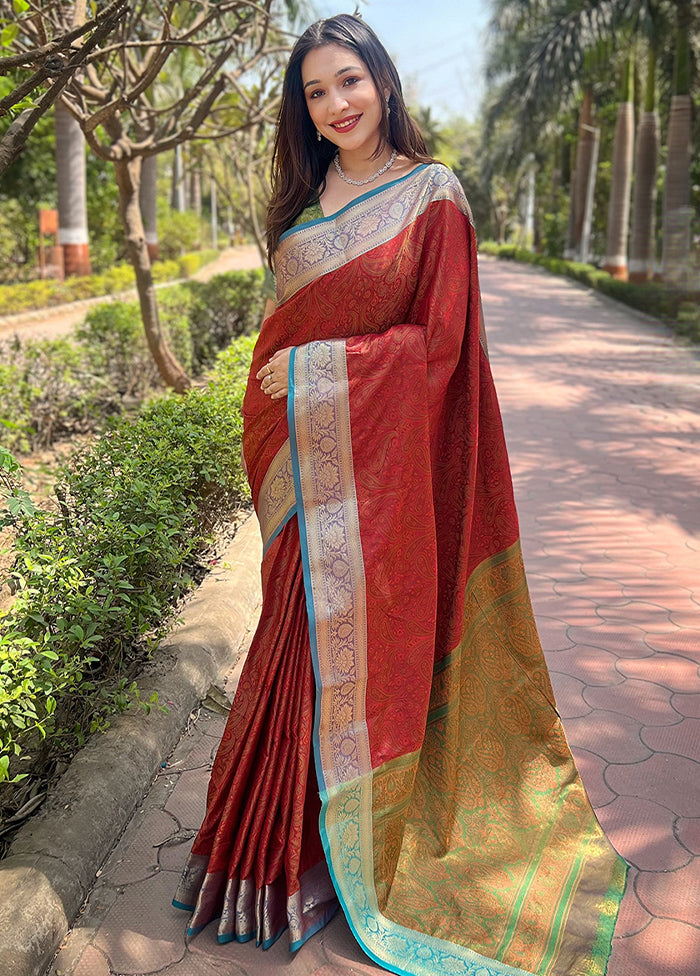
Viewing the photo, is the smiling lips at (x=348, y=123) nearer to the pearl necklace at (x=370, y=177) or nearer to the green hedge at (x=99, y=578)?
the pearl necklace at (x=370, y=177)

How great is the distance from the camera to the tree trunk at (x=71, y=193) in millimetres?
12820

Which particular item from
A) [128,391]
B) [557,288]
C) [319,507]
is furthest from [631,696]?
[557,288]

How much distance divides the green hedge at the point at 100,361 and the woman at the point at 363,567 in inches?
124

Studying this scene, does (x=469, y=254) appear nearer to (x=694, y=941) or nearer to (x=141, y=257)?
(x=694, y=941)

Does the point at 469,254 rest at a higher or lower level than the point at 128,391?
higher

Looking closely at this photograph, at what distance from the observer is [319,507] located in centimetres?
181

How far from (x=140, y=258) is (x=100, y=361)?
→ 3.73 feet

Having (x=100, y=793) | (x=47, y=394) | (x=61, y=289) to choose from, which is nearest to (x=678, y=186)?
(x=61, y=289)

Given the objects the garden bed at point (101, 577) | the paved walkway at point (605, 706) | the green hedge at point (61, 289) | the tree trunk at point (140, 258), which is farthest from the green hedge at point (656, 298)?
the garden bed at point (101, 577)

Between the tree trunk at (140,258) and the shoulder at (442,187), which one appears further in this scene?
the tree trunk at (140,258)

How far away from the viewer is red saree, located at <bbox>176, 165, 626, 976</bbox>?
1.80 metres

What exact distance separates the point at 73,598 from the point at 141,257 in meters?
4.25

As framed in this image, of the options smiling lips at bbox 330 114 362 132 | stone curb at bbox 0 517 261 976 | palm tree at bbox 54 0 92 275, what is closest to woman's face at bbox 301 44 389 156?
smiling lips at bbox 330 114 362 132

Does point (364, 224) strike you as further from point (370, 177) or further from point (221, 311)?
point (221, 311)
